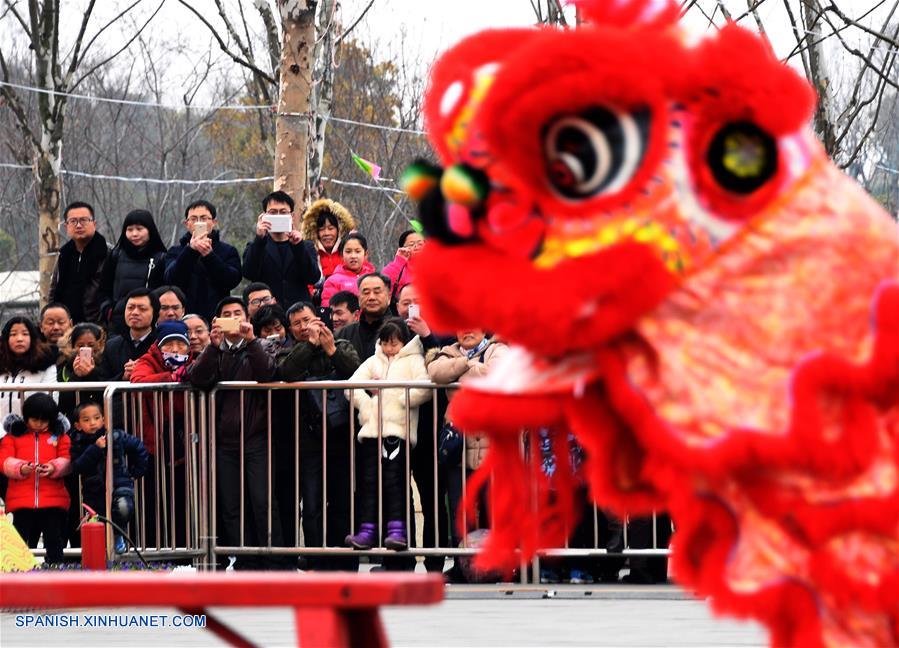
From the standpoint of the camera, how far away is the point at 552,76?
2771 millimetres

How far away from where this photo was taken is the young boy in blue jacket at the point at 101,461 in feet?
30.5

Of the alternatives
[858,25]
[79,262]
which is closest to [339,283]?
[79,262]

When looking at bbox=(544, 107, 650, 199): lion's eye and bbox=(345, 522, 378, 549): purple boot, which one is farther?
bbox=(345, 522, 378, 549): purple boot

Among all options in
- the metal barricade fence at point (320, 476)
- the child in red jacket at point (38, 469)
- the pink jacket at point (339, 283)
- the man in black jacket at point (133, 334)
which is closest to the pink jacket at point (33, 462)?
the child in red jacket at point (38, 469)

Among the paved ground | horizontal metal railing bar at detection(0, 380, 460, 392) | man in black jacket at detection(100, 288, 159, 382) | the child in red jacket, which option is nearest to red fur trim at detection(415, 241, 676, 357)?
the paved ground

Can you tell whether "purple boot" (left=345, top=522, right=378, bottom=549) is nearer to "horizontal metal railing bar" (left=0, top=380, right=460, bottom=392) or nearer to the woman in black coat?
"horizontal metal railing bar" (left=0, top=380, right=460, bottom=392)

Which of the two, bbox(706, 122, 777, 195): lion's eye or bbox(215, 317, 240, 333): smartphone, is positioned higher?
bbox(706, 122, 777, 195): lion's eye

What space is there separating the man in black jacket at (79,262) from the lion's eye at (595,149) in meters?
8.84

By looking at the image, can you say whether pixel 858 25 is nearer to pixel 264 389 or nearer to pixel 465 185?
pixel 264 389

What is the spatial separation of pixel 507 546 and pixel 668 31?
0.98 metres

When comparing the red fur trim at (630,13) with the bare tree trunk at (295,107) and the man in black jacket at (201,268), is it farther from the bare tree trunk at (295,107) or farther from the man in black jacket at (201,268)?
the bare tree trunk at (295,107)

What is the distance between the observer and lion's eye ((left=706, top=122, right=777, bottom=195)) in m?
2.79

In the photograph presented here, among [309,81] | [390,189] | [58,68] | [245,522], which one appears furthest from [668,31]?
[390,189]

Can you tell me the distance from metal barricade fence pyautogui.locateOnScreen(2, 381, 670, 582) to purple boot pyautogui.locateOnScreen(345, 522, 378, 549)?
0.13 feet
